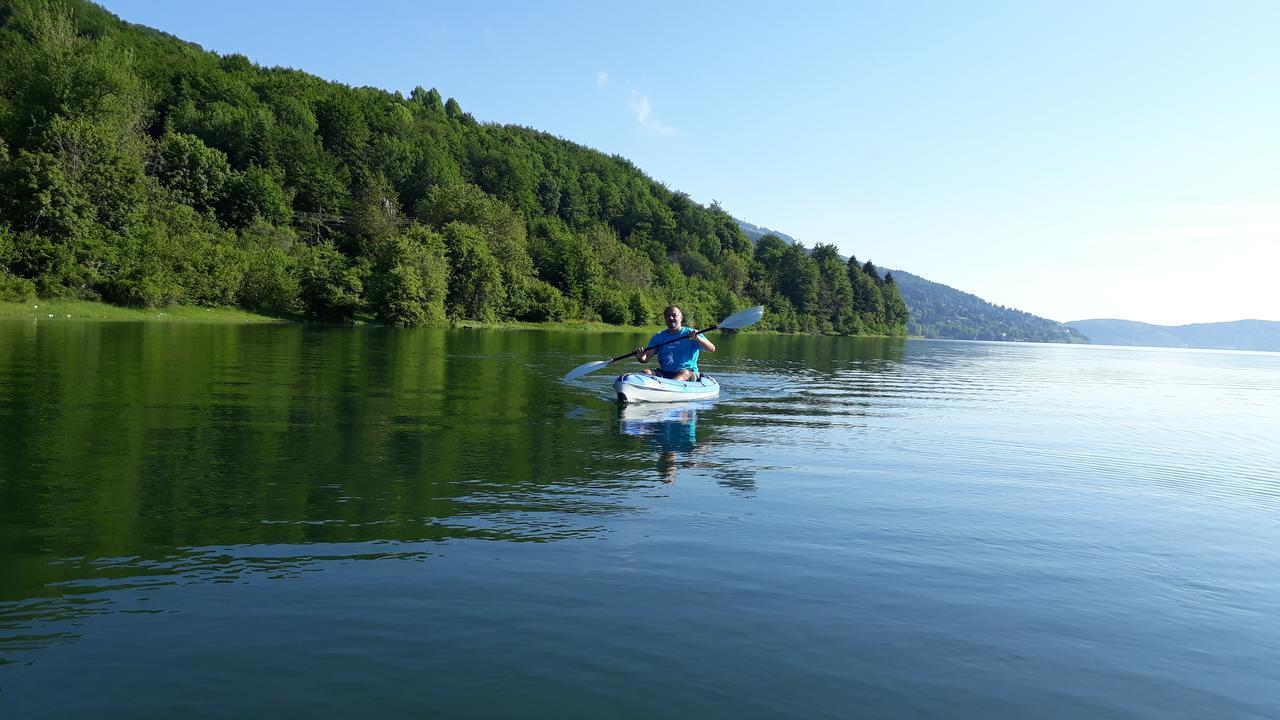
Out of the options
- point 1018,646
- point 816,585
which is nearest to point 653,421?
point 816,585

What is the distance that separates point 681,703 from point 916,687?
1844 millimetres

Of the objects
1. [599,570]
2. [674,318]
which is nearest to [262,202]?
[674,318]

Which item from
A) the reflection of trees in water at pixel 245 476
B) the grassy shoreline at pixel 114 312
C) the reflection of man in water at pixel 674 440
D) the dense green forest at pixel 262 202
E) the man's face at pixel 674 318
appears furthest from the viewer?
the dense green forest at pixel 262 202

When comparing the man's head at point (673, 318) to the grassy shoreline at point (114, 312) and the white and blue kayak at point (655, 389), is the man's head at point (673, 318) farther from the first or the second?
the grassy shoreline at point (114, 312)

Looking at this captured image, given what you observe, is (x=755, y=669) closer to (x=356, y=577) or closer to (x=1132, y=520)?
(x=356, y=577)

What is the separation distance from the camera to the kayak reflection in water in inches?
587

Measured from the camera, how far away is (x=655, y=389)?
78.1 ft

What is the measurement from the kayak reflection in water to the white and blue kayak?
11.1 inches

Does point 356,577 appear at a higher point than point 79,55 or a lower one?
lower

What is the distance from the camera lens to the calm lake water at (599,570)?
562cm

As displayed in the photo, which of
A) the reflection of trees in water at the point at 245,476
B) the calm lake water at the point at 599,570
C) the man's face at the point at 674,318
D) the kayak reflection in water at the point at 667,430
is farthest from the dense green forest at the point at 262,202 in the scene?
the calm lake water at the point at 599,570

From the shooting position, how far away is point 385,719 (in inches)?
197

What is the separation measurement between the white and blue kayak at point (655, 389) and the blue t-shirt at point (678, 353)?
2.19ft

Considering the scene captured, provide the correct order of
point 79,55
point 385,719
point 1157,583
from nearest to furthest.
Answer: point 385,719 → point 1157,583 → point 79,55
